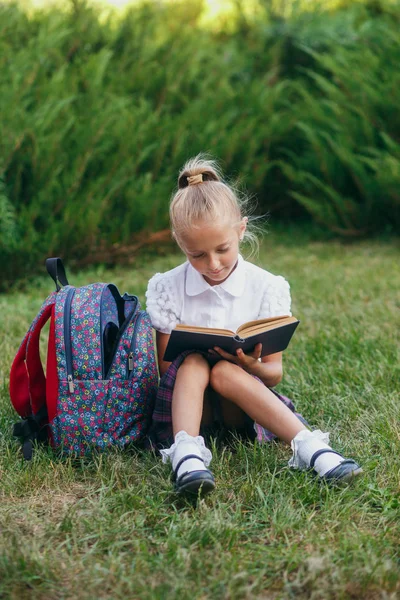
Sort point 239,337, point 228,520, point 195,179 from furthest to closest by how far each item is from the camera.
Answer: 1. point 195,179
2. point 239,337
3. point 228,520

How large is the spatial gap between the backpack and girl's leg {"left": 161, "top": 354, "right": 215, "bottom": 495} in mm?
189

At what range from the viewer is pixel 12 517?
216cm

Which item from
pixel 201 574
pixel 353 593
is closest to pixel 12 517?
pixel 201 574

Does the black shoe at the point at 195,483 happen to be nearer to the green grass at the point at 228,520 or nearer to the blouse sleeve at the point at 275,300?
the green grass at the point at 228,520

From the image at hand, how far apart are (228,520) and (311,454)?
0.41 meters

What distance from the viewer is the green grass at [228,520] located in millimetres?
1815

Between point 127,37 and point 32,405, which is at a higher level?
point 127,37

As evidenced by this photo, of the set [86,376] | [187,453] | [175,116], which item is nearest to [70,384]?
[86,376]

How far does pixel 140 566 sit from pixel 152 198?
451 cm

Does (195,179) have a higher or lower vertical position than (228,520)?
higher

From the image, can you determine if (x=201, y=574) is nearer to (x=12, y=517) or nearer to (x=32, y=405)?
(x=12, y=517)

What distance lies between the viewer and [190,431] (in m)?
2.46

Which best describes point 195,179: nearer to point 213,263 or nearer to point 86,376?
point 213,263

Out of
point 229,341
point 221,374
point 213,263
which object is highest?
point 213,263
